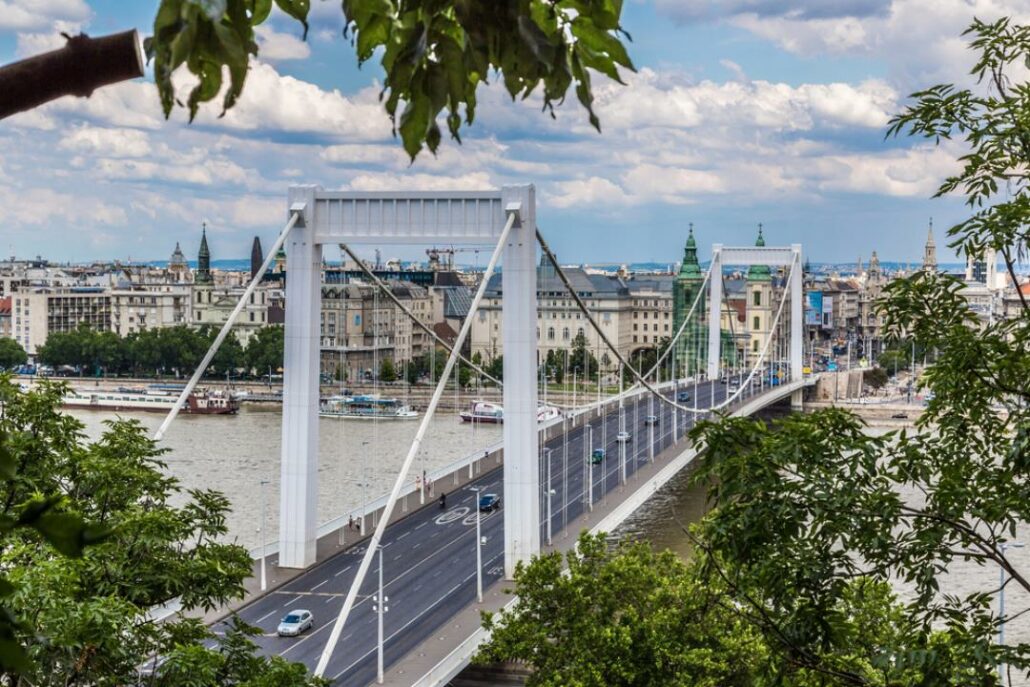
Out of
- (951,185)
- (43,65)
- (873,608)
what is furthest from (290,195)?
(43,65)

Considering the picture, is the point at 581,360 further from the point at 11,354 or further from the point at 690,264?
the point at 11,354

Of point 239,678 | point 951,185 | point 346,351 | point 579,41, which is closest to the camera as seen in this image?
point 579,41

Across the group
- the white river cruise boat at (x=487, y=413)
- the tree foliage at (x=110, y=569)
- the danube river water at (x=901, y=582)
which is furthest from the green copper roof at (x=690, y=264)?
the tree foliage at (x=110, y=569)

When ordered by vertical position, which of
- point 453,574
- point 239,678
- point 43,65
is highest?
point 43,65

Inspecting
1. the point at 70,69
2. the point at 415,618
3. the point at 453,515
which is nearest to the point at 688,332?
the point at 453,515

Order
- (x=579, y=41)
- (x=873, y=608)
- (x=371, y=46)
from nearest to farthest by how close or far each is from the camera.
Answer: (x=579, y=41) < (x=371, y=46) < (x=873, y=608)

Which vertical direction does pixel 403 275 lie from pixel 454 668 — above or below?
above

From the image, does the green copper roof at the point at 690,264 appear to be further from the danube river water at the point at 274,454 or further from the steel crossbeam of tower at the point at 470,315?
the steel crossbeam of tower at the point at 470,315

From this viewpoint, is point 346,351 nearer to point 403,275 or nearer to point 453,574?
point 403,275
